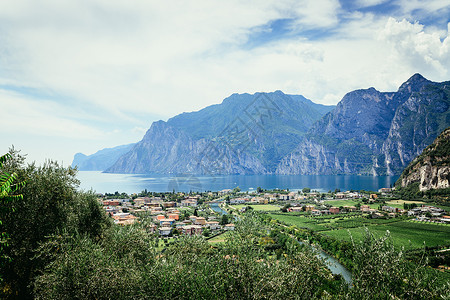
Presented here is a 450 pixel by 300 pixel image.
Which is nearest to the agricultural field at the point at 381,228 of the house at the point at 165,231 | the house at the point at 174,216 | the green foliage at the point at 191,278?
the house at the point at 174,216

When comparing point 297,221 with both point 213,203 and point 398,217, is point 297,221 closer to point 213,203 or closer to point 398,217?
point 398,217

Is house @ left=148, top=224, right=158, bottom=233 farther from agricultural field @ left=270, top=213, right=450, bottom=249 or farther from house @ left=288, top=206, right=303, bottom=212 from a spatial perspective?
house @ left=288, top=206, right=303, bottom=212

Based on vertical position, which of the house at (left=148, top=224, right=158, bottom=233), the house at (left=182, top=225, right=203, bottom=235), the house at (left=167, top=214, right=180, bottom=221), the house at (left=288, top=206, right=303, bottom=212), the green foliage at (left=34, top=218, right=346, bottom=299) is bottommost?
the house at (left=288, top=206, right=303, bottom=212)

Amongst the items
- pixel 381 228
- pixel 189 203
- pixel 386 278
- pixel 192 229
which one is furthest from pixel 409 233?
pixel 189 203

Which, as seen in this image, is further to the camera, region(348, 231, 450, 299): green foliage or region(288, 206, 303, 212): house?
region(288, 206, 303, 212): house

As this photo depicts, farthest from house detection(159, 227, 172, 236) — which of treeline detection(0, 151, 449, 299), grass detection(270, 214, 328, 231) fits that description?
treeline detection(0, 151, 449, 299)

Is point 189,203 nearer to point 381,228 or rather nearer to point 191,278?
point 381,228

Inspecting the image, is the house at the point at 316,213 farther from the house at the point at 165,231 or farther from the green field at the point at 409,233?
the house at the point at 165,231

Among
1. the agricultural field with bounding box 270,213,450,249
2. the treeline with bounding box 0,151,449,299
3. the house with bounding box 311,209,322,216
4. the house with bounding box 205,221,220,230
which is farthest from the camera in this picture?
the house with bounding box 311,209,322,216
